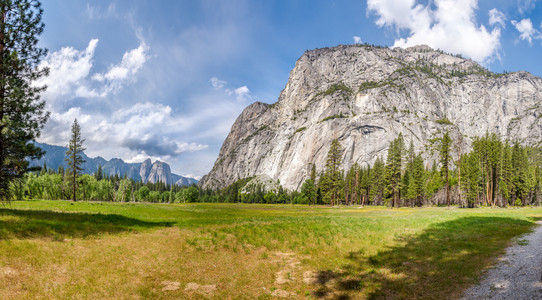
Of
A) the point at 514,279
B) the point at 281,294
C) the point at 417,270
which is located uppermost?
the point at 514,279

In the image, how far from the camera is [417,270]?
1316 cm

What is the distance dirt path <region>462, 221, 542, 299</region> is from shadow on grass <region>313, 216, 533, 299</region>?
521 mm

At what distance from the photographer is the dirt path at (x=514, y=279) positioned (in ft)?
30.6

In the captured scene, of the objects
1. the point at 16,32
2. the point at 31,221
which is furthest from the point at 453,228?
the point at 16,32

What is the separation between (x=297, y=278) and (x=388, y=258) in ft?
19.6

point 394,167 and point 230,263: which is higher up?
point 394,167

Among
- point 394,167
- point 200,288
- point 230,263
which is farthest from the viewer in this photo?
point 394,167

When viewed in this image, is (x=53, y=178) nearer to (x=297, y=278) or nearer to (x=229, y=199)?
(x=229, y=199)

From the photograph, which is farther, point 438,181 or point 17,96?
point 438,181

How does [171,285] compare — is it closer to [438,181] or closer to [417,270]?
[417,270]

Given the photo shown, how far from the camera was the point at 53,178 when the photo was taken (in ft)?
347

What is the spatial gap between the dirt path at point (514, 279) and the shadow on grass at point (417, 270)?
521mm

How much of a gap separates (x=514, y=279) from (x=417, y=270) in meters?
3.69

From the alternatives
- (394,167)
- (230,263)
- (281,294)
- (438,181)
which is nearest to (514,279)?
(281,294)
